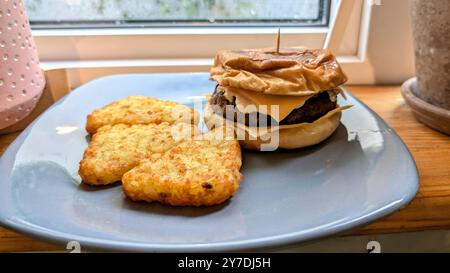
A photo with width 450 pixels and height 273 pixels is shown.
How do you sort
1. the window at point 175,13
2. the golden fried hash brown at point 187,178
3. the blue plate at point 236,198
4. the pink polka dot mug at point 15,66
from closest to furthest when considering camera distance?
the blue plate at point 236,198 → the golden fried hash brown at point 187,178 → the pink polka dot mug at point 15,66 → the window at point 175,13

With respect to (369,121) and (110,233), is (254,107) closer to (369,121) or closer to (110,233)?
(369,121)

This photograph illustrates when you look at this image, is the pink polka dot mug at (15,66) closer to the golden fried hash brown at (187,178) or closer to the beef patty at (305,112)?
the golden fried hash brown at (187,178)

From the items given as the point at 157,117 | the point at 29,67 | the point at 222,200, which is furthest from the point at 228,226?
the point at 29,67

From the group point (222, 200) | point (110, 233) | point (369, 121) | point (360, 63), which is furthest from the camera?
point (360, 63)

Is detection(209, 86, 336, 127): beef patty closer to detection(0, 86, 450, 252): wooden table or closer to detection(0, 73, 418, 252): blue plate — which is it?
detection(0, 73, 418, 252): blue plate

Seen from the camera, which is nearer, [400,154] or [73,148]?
[400,154]

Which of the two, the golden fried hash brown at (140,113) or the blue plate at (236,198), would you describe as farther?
the golden fried hash brown at (140,113)

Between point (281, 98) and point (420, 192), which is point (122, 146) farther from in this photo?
point (420, 192)

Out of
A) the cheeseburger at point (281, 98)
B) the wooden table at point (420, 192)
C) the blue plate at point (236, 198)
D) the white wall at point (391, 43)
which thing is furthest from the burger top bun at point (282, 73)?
the white wall at point (391, 43)
